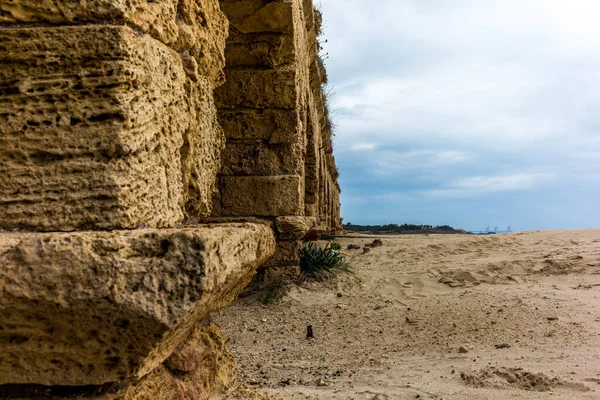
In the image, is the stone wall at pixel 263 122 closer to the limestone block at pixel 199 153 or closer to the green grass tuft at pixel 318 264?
the green grass tuft at pixel 318 264

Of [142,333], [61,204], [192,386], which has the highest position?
[61,204]

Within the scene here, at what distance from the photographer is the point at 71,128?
5.25 ft

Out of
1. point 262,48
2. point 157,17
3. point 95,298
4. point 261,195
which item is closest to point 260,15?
point 262,48

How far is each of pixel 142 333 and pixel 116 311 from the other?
97mm

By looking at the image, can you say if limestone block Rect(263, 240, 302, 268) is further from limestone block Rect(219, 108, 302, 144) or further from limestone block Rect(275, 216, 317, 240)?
limestone block Rect(219, 108, 302, 144)

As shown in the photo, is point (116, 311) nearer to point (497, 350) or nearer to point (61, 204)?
point (61, 204)

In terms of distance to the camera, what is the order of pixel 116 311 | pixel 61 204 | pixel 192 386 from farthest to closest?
pixel 192 386 < pixel 61 204 < pixel 116 311

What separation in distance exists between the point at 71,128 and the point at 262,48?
4.77 metres

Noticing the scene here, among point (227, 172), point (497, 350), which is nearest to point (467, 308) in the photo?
point (497, 350)

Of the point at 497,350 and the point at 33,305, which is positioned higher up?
the point at 33,305

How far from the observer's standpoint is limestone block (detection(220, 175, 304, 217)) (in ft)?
19.9

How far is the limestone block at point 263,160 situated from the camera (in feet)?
20.2

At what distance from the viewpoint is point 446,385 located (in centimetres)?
320

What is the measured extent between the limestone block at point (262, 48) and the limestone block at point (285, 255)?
6.78 feet
